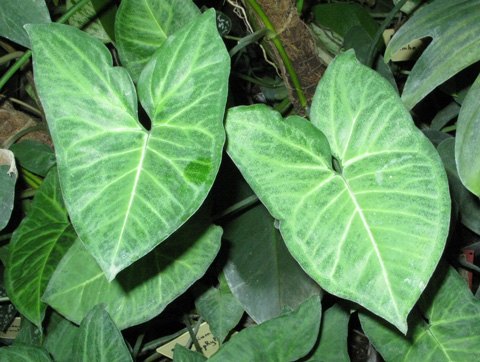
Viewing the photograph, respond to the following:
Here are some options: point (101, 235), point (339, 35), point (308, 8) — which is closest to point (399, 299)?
point (101, 235)

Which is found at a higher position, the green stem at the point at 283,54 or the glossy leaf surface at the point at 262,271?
the green stem at the point at 283,54

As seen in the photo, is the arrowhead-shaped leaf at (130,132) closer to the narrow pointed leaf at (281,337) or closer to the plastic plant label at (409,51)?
the narrow pointed leaf at (281,337)

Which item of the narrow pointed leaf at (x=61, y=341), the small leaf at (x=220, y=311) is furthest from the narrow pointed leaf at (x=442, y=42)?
the narrow pointed leaf at (x=61, y=341)

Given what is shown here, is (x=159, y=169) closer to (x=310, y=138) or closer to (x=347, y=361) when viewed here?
(x=310, y=138)

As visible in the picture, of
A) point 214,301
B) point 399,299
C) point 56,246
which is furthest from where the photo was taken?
point 214,301

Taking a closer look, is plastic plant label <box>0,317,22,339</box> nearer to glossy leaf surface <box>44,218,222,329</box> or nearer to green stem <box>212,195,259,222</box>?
glossy leaf surface <box>44,218,222,329</box>
